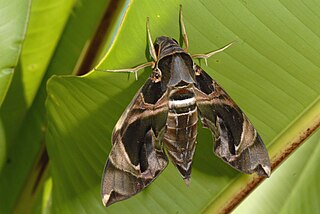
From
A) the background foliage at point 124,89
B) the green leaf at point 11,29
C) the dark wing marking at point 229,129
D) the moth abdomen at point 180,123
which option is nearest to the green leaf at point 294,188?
the background foliage at point 124,89

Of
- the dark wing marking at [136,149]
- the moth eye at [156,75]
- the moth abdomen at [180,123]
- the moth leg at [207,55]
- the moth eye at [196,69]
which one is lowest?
the dark wing marking at [136,149]

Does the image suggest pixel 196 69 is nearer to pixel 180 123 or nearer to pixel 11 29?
pixel 180 123

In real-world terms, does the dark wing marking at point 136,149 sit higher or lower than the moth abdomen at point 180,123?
lower

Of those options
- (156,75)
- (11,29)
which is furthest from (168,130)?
(11,29)

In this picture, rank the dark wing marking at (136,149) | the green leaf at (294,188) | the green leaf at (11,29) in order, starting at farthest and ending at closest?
the green leaf at (294,188), the dark wing marking at (136,149), the green leaf at (11,29)

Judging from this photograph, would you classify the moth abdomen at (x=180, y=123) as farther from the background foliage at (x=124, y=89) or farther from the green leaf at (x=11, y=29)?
the green leaf at (x=11, y=29)

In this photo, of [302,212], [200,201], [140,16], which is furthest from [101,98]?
[302,212]

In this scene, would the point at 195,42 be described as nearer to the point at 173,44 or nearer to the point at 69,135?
the point at 173,44

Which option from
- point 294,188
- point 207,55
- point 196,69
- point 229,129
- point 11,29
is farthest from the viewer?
point 294,188
